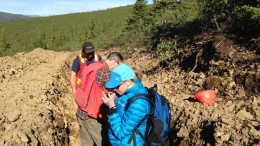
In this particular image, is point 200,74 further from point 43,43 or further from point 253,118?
point 43,43

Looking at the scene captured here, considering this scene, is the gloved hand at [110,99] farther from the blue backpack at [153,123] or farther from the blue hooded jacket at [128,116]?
Answer: the blue backpack at [153,123]

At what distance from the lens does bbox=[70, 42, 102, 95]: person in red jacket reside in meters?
5.27

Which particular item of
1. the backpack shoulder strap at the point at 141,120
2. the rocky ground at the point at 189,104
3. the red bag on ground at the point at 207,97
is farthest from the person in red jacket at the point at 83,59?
the red bag on ground at the point at 207,97

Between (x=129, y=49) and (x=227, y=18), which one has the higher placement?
(x=227, y=18)

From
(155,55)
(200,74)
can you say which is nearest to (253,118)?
(200,74)

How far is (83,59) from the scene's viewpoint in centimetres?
553

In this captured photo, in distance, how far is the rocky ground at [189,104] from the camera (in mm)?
5238

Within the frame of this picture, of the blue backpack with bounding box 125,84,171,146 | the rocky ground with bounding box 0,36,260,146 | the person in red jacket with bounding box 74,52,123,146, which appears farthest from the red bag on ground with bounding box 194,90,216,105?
the blue backpack with bounding box 125,84,171,146

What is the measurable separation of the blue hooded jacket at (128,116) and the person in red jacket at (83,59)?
79.3 inches

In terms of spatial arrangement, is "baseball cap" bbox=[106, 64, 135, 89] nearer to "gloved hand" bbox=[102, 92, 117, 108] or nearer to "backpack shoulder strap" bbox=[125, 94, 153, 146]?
"gloved hand" bbox=[102, 92, 117, 108]

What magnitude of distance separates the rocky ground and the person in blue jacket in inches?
81.3

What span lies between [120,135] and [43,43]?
65808 mm

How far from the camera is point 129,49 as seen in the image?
17016mm

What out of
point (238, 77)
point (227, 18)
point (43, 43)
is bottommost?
point (43, 43)
